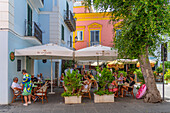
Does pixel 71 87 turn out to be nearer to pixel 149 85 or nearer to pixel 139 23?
pixel 149 85

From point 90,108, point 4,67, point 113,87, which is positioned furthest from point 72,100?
point 4,67

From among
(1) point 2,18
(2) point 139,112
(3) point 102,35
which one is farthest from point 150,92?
(3) point 102,35

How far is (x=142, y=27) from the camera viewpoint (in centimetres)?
811

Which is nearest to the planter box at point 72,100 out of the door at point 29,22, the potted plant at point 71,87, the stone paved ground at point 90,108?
the potted plant at point 71,87

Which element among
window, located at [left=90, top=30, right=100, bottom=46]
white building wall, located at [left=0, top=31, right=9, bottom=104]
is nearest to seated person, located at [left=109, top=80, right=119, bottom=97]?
white building wall, located at [left=0, top=31, right=9, bottom=104]

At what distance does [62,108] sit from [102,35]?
1947 centimetres

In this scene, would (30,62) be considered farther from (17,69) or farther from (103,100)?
(103,100)

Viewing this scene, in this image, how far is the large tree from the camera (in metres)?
7.86

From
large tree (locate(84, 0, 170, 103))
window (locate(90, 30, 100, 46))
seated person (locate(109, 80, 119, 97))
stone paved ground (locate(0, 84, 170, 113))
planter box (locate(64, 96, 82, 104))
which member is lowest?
stone paved ground (locate(0, 84, 170, 113))

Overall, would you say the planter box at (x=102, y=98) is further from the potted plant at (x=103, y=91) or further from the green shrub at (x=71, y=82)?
the green shrub at (x=71, y=82)

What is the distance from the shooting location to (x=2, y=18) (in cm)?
897

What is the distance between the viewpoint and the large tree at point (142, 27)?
786 centimetres

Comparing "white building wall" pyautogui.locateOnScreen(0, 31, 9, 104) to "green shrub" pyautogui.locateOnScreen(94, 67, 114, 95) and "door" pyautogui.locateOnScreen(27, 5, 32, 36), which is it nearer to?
"door" pyautogui.locateOnScreen(27, 5, 32, 36)

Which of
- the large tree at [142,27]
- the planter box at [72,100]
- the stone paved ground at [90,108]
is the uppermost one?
the large tree at [142,27]
